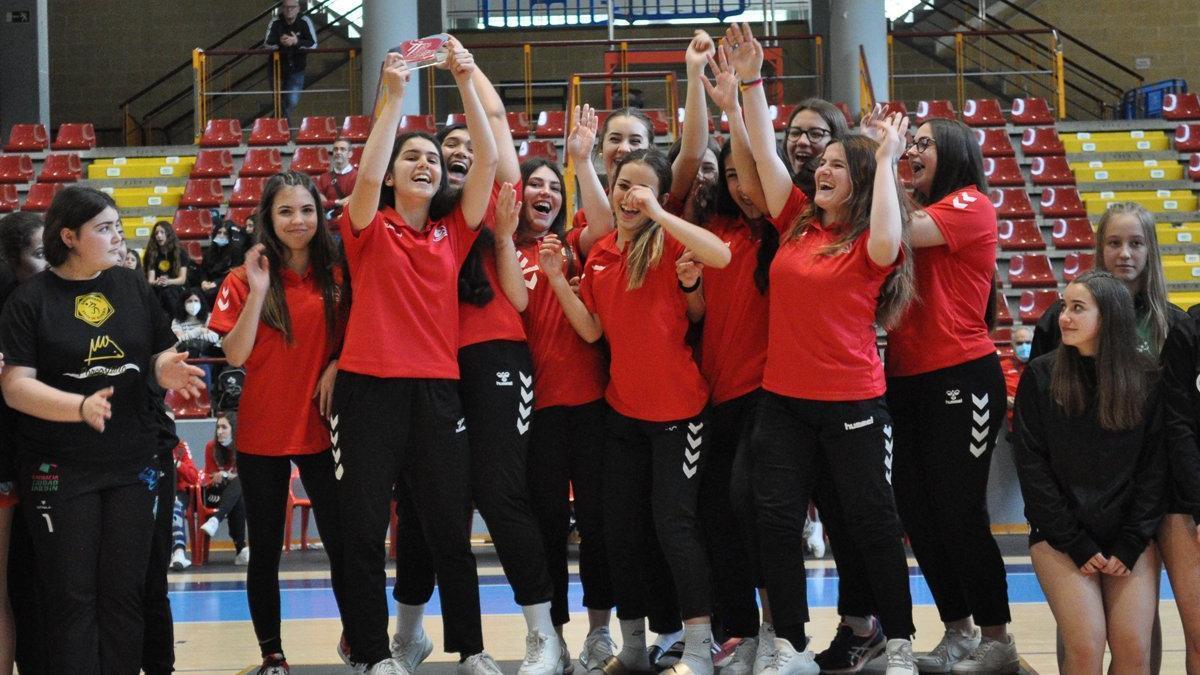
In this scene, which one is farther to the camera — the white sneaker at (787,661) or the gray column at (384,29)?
the gray column at (384,29)

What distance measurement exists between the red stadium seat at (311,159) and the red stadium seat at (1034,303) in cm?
704

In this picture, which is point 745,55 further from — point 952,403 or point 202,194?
point 202,194

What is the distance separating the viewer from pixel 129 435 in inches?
141

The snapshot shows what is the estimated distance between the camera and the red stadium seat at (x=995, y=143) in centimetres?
1277

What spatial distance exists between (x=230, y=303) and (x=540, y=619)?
1404 mm

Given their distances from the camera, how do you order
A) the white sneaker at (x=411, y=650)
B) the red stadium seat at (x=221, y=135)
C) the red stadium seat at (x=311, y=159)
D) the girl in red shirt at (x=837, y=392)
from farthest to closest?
the red stadium seat at (x=221, y=135) → the red stadium seat at (x=311, y=159) → the white sneaker at (x=411, y=650) → the girl in red shirt at (x=837, y=392)

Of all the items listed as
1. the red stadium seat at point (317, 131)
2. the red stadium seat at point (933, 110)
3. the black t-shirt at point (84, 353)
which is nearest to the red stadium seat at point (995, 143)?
the red stadium seat at point (933, 110)

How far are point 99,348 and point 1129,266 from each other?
303cm

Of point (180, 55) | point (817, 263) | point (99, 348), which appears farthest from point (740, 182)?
point (180, 55)

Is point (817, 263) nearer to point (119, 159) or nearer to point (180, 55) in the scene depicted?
point (119, 159)

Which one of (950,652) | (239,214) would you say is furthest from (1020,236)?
(950,652)

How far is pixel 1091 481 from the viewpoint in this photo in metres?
3.49

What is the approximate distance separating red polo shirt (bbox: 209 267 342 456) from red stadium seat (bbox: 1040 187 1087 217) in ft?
32.4

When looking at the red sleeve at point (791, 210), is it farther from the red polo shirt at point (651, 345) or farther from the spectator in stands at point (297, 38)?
the spectator in stands at point (297, 38)
